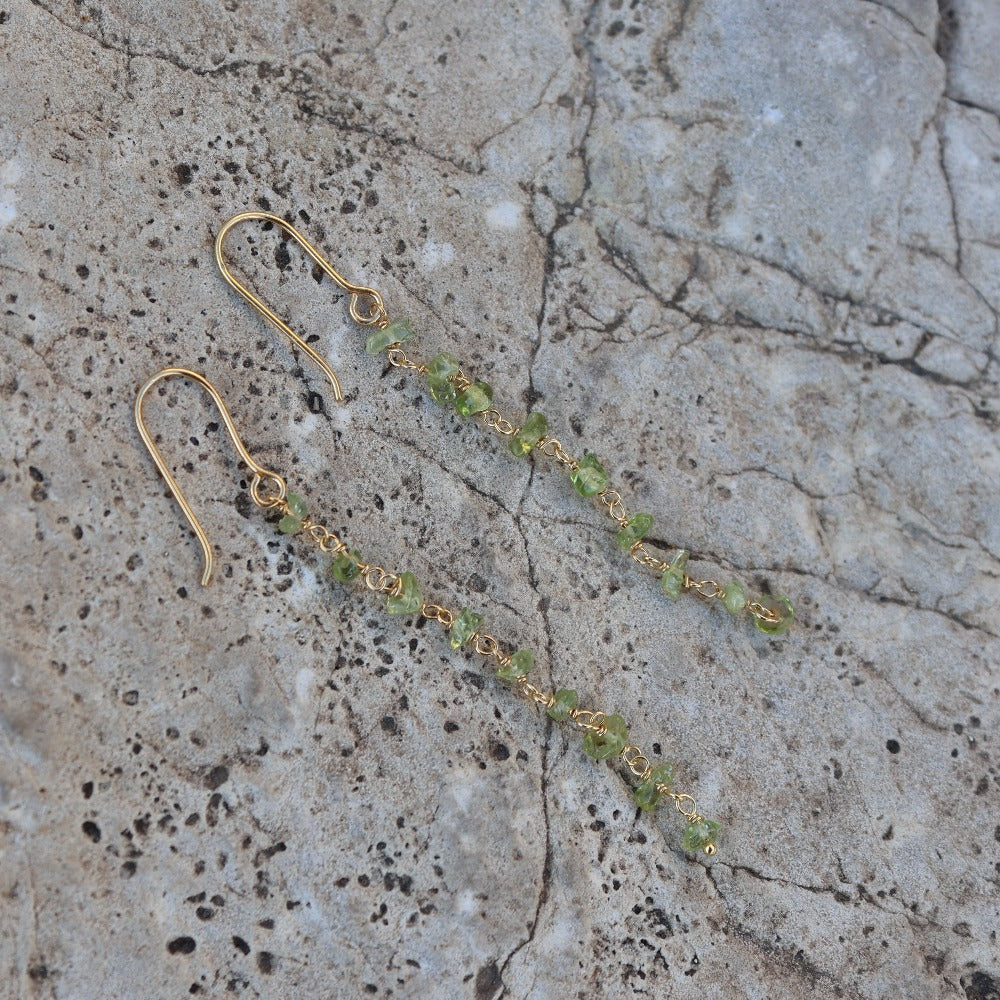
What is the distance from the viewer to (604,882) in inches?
71.4

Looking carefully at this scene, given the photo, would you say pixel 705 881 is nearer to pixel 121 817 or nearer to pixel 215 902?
pixel 215 902

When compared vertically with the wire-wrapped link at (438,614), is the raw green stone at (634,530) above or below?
above

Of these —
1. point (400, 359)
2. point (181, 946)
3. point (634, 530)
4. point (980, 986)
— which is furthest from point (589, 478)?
point (980, 986)

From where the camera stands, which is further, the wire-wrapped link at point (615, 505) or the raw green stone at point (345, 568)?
the wire-wrapped link at point (615, 505)

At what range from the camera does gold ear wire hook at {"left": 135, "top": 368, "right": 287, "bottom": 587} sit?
179 cm

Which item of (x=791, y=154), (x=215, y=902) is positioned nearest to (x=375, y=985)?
(x=215, y=902)

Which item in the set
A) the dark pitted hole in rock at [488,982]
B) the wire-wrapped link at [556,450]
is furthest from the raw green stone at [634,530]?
the dark pitted hole in rock at [488,982]

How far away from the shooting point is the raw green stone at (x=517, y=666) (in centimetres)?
185

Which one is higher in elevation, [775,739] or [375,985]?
[775,739]

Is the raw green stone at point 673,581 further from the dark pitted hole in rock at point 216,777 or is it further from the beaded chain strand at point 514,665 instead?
the dark pitted hole in rock at point 216,777

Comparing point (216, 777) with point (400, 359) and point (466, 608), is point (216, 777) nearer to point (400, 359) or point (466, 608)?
point (466, 608)

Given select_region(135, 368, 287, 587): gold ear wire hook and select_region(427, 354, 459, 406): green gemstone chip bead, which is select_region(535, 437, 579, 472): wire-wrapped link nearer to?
select_region(427, 354, 459, 406): green gemstone chip bead

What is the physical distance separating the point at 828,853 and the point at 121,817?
1.34 meters

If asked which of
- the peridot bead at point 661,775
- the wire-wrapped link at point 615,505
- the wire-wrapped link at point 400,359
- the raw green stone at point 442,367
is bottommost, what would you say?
the peridot bead at point 661,775
